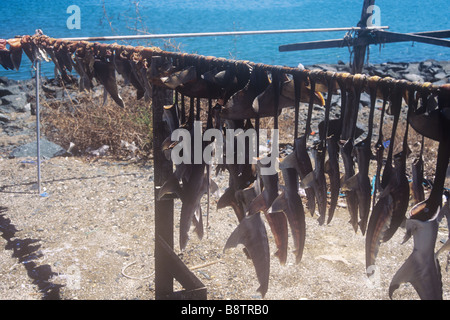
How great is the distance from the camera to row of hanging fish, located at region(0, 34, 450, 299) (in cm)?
124

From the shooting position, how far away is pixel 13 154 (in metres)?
6.08

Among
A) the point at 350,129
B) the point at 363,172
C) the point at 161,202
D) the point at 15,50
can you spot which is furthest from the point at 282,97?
the point at 15,50

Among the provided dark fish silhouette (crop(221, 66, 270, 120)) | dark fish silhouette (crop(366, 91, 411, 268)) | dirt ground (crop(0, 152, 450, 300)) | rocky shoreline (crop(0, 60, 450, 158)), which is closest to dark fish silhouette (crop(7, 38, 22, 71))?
dirt ground (crop(0, 152, 450, 300))

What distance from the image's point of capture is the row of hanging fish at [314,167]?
4.06ft

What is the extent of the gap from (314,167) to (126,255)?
7.99 feet

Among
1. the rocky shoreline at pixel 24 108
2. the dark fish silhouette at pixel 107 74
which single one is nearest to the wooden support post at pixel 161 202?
the dark fish silhouette at pixel 107 74

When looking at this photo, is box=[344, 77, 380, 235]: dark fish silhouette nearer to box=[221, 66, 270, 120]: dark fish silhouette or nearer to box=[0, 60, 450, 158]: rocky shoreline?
box=[221, 66, 270, 120]: dark fish silhouette

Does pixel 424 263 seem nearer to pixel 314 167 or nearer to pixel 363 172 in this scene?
pixel 363 172

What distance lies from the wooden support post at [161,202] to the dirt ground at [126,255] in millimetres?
818

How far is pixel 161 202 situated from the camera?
2.23 metres

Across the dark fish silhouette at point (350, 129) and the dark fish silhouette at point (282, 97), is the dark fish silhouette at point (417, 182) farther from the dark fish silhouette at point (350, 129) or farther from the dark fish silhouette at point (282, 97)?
the dark fish silhouette at point (282, 97)

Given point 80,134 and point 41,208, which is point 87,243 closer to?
point 41,208

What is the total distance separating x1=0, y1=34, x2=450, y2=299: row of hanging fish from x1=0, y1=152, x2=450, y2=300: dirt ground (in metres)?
1.55
